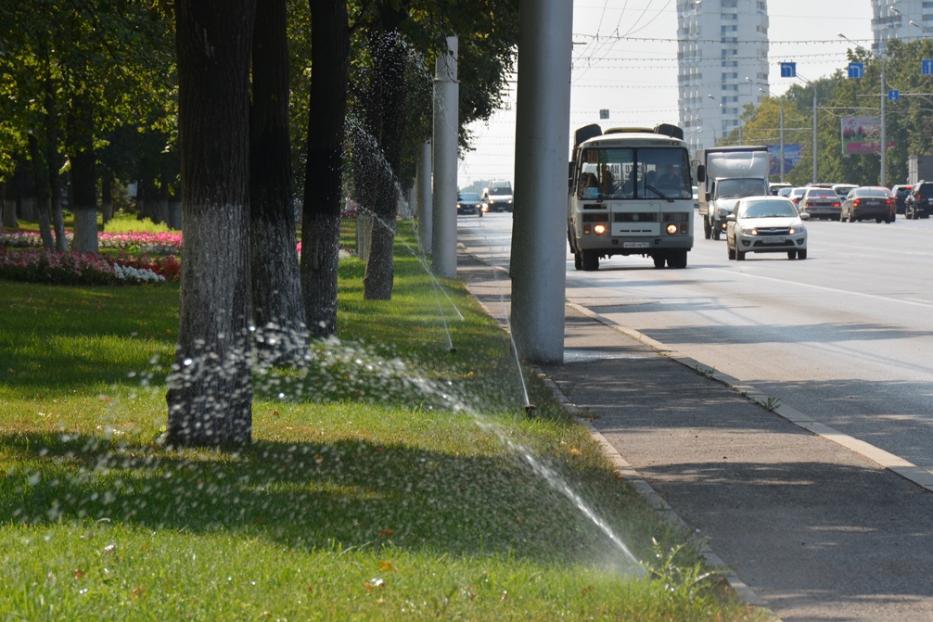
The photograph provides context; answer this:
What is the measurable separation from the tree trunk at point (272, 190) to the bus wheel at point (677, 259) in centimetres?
2505

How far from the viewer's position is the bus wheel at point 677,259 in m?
39.1

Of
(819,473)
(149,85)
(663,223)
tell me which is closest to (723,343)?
(819,473)

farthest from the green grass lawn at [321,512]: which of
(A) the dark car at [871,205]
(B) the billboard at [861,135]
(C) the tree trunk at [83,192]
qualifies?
(B) the billboard at [861,135]

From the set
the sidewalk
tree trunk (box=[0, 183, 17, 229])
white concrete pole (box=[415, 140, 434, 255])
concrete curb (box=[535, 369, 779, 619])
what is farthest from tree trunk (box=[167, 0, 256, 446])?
tree trunk (box=[0, 183, 17, 229])

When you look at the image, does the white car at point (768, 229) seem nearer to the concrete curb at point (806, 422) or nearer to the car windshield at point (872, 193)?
the concrete curb at point (806, 422)

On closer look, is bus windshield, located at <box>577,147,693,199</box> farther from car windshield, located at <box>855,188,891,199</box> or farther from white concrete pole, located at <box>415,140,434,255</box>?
car windshield, located at <box>855,188,891,199</box>

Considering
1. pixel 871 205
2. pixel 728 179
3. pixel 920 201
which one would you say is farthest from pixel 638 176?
pixel 920 201

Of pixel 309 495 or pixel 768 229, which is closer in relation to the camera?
pixel 309 495

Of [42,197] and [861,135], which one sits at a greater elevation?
[861,135]

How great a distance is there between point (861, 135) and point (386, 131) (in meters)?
108

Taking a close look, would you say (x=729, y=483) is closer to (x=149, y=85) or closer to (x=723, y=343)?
(x=723, y=343)

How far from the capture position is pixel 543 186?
16500 millimetres

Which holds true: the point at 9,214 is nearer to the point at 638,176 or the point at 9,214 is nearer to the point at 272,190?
the point at 638,176

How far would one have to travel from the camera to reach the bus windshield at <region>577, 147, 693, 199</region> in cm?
3722
